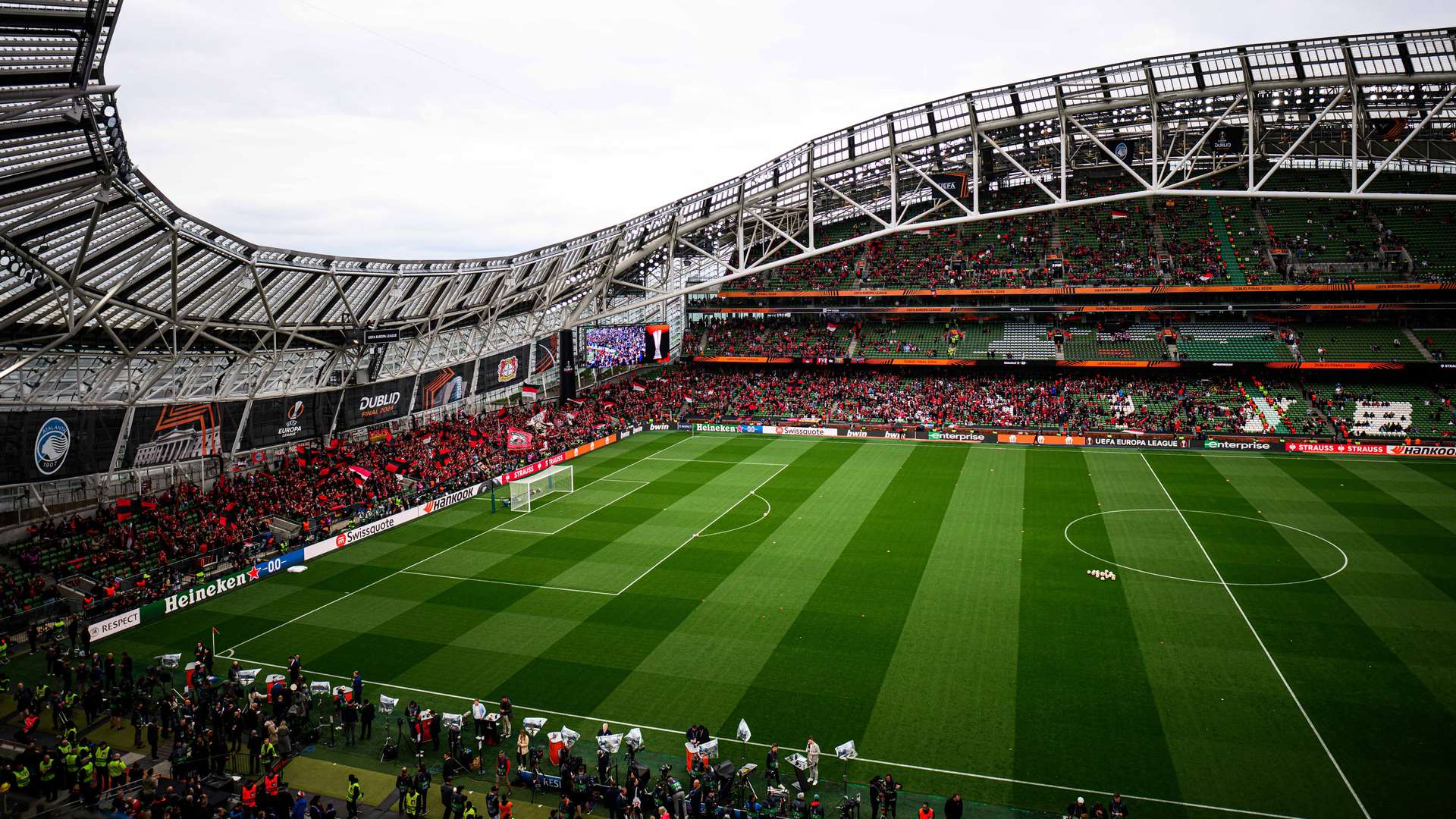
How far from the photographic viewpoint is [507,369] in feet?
173

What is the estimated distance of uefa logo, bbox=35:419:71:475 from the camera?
28.1 m

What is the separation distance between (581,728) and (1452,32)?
34813mm

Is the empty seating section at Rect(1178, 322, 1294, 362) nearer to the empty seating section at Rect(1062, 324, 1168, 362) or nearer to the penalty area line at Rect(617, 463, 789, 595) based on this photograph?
the empty seating section at Rect(1062, 324, 1168, 362)

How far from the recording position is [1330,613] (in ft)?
72.5

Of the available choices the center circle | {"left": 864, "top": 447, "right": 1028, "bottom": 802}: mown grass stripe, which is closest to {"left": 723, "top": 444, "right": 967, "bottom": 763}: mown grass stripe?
{"left": 864, "top": 447, "right": 1028, "bottom": 802}: mown grass stripe

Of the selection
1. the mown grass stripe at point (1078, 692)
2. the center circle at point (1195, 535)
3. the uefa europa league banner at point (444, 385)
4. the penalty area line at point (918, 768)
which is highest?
the uefa europa league banner at point (444, 385)

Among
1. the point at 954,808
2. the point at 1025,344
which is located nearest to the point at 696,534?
the point at 954,808

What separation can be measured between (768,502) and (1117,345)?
3324 centimetres

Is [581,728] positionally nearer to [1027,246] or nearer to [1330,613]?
[1330,613]

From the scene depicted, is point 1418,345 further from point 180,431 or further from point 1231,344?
point 180,431

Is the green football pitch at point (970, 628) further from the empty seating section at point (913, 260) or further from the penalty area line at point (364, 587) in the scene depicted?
the empty seating section at point (913, 260)

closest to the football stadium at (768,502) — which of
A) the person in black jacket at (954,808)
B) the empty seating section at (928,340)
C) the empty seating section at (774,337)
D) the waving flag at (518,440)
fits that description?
the person in black jacket at (954,808)

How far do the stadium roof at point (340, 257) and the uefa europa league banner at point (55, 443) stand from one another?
0.82 metres

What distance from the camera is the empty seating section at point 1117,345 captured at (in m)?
55.2
